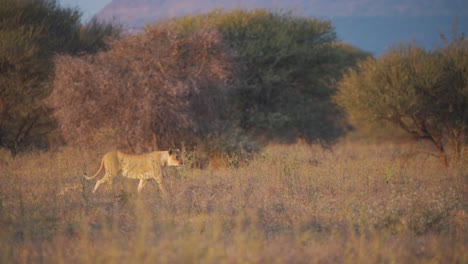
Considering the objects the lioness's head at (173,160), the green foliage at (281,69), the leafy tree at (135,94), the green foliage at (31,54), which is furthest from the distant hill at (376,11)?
the lioness's head at (173,160)

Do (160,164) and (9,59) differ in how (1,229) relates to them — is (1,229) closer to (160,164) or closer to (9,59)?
(160,164)

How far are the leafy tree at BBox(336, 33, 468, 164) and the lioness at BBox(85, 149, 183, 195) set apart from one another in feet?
26.7

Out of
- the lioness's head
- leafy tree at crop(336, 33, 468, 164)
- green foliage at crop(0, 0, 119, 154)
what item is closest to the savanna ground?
the lioness's head

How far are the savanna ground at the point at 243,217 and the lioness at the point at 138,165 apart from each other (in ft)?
0.88

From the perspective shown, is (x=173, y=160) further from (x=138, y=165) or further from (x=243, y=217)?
(x=243, y=217)

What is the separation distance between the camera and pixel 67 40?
19.4 metres

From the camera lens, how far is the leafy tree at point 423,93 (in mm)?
16250

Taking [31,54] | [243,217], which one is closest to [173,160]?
[243,217]

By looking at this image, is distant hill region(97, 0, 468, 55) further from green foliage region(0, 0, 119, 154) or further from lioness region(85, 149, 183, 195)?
lioness region(85, 149, 183, 195)

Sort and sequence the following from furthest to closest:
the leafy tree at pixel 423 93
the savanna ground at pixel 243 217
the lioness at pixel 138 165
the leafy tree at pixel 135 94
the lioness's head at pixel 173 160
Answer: the leafy tree at pixel 423 93 < the leafy tree at pixel 135 94 < the lioness's head at pixel 173 160 < the lioness at pixel 138 165 < the savanna ground at pixel 243 217

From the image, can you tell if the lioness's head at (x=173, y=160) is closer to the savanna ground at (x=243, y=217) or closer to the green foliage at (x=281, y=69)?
the savanna ground at (x=243, y=217)

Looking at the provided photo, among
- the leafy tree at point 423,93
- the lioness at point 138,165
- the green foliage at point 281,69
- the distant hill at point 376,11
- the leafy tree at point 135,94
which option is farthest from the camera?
the distant hill at point 376,11

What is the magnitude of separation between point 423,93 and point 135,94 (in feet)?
29.0

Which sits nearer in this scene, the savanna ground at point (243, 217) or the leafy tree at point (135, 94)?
the savanna ground at point (243, 217)
